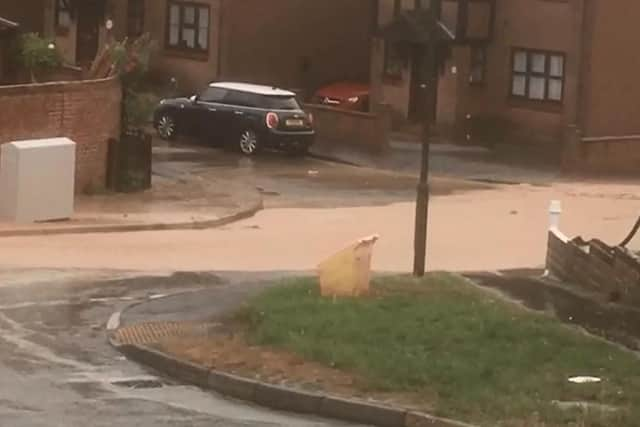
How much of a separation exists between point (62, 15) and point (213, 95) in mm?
13113


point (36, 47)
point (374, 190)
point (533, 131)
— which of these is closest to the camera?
point (36, 47)

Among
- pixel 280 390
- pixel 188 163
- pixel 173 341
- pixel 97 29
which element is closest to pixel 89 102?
pixel 188 163

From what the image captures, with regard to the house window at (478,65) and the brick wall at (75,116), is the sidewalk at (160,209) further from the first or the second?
the house window at (478,65)

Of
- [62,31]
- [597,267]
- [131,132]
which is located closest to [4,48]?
[131,132]

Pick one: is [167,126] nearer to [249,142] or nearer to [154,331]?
[249,142]

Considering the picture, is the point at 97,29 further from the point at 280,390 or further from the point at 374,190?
the point at 280,390

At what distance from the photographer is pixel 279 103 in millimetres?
42750

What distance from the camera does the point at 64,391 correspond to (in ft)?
41.2

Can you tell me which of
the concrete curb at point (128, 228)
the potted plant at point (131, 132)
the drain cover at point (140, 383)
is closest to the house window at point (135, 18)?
the potted plant at point (131, 132)

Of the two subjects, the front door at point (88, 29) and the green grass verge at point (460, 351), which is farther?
the front door at point (88, 29)

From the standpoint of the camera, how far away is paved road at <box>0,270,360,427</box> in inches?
456

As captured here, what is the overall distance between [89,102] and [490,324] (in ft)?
54.8

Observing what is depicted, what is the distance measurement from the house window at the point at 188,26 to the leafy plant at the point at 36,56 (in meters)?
17.8

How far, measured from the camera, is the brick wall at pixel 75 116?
27.9m
